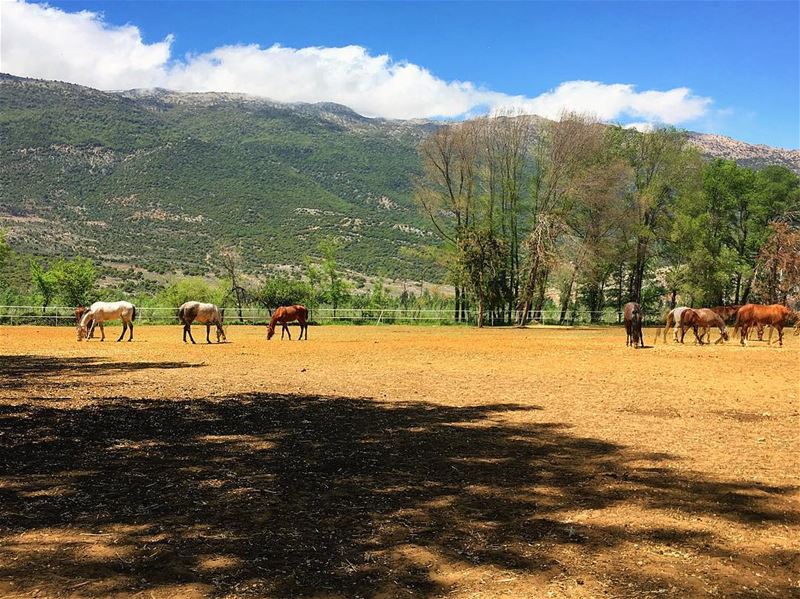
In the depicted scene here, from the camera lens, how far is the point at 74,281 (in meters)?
48.8

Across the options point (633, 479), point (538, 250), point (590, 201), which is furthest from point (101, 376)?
point (590, 201)

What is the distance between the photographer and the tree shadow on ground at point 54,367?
40.7 feet

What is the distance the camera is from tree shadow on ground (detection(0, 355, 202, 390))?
1240 centimetres

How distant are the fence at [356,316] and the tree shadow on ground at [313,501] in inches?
1417

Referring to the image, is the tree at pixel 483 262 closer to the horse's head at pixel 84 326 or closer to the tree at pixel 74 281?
the horse's head at pixel 84 326

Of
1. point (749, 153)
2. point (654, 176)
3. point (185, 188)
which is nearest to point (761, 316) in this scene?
point (654, 176)

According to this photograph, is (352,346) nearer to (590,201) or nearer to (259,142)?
(590,201)

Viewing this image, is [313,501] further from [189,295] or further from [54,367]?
[189,295]

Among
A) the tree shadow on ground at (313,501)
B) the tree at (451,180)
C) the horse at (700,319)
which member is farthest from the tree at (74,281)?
the tree shadow on ground at (313,501)

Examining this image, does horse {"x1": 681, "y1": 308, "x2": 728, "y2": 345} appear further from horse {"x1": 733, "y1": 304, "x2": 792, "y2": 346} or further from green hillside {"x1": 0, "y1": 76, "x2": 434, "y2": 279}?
green hillside {"x1": 0, "y1": 76, "x2": 434, "y2": 279}

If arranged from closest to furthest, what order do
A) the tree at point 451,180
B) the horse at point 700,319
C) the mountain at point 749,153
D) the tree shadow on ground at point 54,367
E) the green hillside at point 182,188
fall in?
the tree shadow on ground at point 54,367
the horse at point 700,319
the tree at point 451,180
the green hillside at point 182,188
the mountain at point 749,153

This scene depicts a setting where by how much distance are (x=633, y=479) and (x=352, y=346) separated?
1809 centimetres

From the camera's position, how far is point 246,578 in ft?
12.6

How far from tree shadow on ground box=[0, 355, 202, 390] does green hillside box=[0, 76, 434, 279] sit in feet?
190
